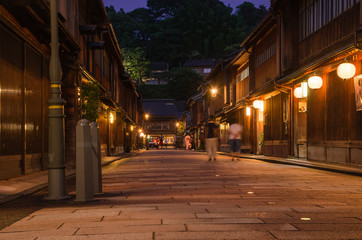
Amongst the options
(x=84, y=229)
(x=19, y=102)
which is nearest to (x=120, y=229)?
(x=84, y=229)

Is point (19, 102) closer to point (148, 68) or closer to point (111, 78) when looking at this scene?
point (111, 78)

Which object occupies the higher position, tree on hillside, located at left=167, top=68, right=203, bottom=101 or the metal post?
tree on hillside, located at left=167, top=68, right=203, bottom=101

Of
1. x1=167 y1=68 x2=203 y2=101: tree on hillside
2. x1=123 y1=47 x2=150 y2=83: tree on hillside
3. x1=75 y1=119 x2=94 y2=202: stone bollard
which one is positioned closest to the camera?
x1=75 y1=119 x2=94 y2=202: stone bollard

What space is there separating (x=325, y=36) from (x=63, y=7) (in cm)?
1082

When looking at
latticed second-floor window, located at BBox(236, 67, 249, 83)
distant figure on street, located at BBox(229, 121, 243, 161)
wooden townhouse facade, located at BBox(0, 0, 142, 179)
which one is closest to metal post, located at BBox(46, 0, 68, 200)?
wooden townhouse facade, located at BBox(0, 0, 142, 179)

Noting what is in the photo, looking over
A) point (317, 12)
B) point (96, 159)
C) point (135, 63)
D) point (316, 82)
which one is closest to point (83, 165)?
point (96, 159)

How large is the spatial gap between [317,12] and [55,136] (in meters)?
13.7

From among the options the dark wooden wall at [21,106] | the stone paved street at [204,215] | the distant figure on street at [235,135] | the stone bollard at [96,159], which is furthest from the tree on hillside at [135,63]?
the stone paved street at [204,215]

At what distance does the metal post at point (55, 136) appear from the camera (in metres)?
6.95

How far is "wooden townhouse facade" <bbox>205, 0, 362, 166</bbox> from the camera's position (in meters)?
13.5

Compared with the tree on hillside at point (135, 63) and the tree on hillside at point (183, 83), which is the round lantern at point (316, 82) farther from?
the tree on hillside at point (183, 83)

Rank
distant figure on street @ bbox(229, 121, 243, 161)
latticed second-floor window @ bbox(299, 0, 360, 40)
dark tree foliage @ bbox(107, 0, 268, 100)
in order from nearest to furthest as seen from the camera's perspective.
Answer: latticed second-floor window @ bbox(299, 0, 360, 40), distant figure on street @ bbox(229, 121, 243, 161), dark tree foliage @ bbox(107, 0, 268, 100)

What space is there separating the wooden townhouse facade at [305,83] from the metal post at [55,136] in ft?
27.4

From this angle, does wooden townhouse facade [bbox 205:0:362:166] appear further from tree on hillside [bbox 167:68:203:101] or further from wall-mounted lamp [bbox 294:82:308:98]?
tree on hillside [bbox 167:68:203:101]
